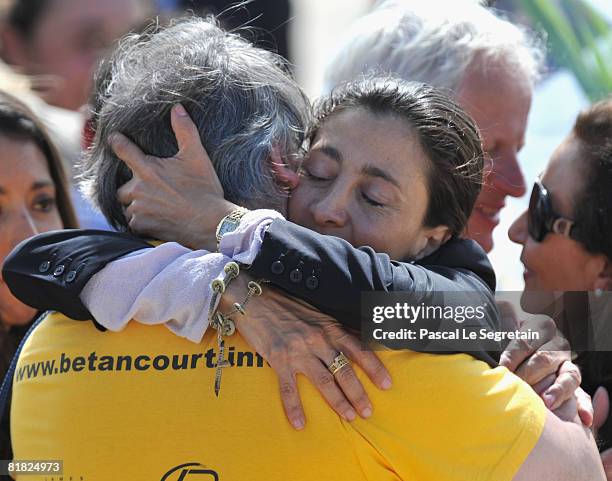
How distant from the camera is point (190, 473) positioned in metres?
1.62

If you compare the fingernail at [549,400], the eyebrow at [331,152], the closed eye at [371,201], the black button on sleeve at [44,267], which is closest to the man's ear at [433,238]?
the closed eye at [371,201]

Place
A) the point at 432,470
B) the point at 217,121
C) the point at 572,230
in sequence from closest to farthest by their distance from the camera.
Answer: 1. the point at 432,470
2. the point at 217,121
3. the point at 572,230

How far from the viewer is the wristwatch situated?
1704 mm

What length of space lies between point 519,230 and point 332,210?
1.01 m

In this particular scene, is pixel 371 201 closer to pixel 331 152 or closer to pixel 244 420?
pixel 331 152

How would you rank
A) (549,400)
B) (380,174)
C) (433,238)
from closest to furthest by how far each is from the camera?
(549,400), (380,174), (433,238)

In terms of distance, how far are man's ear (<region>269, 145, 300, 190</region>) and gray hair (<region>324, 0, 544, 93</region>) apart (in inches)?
37.3

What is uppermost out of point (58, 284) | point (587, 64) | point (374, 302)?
→ point (374, 302)

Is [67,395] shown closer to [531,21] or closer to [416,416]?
[416,416]

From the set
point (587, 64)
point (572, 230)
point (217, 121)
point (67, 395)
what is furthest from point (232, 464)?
point (587, 64)

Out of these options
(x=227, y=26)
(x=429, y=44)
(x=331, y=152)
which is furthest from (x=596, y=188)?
(x=227, y=26)

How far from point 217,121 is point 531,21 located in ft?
8.08

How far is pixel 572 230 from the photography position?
97.3 inches

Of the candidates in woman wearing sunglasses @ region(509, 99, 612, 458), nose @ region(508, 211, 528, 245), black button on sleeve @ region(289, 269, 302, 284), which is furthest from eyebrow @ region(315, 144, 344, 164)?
nose @ region(508, 211, 528, 245)
